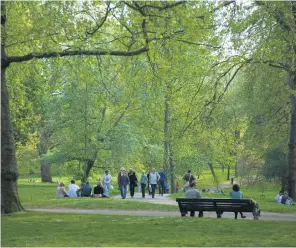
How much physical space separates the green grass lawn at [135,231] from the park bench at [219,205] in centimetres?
69

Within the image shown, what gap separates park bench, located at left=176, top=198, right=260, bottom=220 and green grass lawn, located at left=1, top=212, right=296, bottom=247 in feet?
2.27

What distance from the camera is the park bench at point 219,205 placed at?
55.1 feet

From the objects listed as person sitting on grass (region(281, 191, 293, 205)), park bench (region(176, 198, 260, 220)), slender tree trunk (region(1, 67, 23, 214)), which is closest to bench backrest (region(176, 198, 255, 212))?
park bench (region(176, 198, 260, 220))

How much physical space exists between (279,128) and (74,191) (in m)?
10.7

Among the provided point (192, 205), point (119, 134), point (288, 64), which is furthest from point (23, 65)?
point (119, 134)

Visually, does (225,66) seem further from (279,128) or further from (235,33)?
(279,128)

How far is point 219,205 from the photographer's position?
1719 cm

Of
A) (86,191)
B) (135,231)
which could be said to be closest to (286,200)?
(86,191)

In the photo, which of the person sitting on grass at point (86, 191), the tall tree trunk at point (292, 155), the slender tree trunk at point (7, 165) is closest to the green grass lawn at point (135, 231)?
the slender tree trunk at point (7, 165)

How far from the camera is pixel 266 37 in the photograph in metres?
21.5

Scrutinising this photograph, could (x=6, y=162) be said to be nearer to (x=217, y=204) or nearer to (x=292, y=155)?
(x=217, y=204)

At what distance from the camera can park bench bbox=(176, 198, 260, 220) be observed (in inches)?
661

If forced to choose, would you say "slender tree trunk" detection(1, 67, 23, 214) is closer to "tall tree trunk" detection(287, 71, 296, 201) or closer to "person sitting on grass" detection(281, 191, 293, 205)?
"person sitting on grass" detection(281, 191, 293, 205)

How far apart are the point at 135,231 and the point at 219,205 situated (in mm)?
4053
